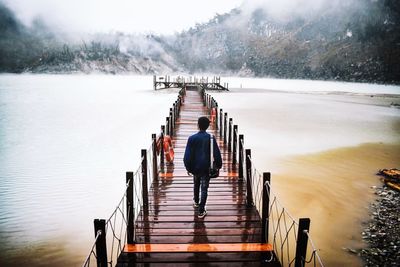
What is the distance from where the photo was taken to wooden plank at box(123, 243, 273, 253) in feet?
16.5

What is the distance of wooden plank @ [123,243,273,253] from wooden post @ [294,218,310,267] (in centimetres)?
87

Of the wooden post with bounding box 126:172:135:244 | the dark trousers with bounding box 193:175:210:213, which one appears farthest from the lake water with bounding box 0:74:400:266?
the dark trousers with bounding box 193:175:210:213

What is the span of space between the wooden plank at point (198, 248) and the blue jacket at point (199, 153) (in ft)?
4.29

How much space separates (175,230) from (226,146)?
726cm

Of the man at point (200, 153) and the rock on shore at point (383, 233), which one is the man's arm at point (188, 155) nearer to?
the man at point (200, 153)

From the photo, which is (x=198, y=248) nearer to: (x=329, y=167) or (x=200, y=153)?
(x=200, y=153)

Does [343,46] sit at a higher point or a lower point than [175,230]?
higher

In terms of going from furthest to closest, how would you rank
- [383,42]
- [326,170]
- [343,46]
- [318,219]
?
[343,46] → [383,42] → [326,170] → [318,219]

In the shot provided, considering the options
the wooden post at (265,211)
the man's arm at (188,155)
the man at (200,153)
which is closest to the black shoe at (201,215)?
the man at (200,153)

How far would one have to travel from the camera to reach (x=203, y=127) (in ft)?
18.5

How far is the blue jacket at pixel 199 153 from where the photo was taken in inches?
224

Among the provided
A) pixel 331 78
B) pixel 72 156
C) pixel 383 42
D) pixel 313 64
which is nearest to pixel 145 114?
pixel 72 156

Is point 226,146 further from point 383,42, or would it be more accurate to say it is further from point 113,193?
point 383,42

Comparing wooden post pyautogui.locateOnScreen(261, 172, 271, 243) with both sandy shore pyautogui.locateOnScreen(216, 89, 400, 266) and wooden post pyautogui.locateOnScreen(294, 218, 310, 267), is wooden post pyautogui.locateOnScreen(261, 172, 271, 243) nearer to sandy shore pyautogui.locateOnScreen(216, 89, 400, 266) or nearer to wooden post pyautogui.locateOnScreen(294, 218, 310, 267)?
wooden post pyautogui.locateOnScreen(294, 218, 310, 267)
